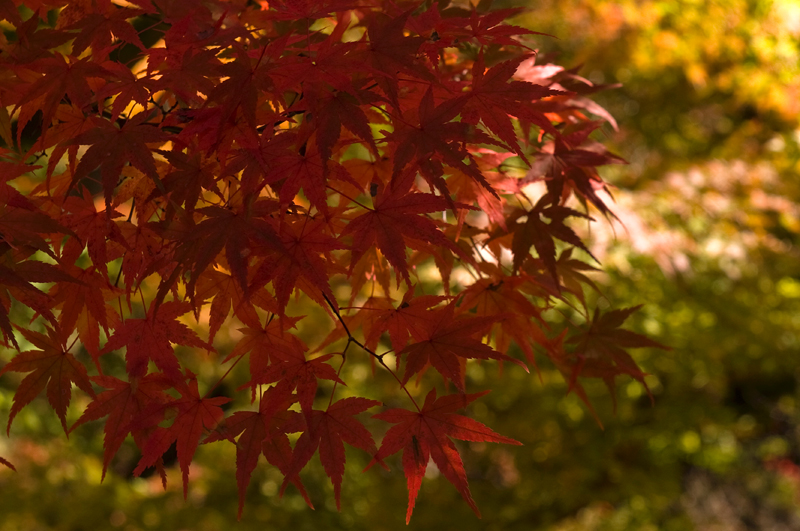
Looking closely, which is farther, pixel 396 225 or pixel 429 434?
pixel 429 434

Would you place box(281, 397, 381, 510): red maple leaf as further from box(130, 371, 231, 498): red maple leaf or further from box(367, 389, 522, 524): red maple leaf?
box(130, 371, 231, 498): red maple leaf

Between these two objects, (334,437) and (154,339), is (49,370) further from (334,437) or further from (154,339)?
(334,437)

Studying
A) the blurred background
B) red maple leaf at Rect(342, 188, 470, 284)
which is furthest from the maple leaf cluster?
the blurred background

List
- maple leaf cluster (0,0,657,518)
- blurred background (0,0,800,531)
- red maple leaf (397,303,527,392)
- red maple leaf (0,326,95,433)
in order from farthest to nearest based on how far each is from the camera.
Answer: blurred background (0,0,800,531) → red maple leaf (0,326,95,433) → red maple leaf (397,303,527,392) → maple leaf cluster (0,0,657,518)

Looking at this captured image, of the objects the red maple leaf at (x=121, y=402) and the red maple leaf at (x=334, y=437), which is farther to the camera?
the red maple leaf at (x=121, y=402)

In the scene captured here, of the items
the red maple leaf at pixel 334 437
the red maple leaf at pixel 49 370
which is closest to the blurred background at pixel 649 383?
the red maple leaf at pixel 49 370

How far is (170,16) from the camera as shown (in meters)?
1.17

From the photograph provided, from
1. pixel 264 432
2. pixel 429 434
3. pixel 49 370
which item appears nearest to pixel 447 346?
pixel 429 434

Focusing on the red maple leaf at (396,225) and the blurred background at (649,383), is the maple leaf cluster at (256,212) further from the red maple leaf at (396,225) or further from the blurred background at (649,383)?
the blurred background at (649,383)

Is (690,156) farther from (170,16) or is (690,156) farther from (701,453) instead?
(170,16)

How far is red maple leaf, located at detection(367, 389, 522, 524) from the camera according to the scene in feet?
3.42

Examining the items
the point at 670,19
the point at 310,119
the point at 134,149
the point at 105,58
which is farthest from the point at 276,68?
the point at 670,19

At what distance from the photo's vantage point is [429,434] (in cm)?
106

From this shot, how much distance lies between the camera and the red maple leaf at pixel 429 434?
1041 mm
